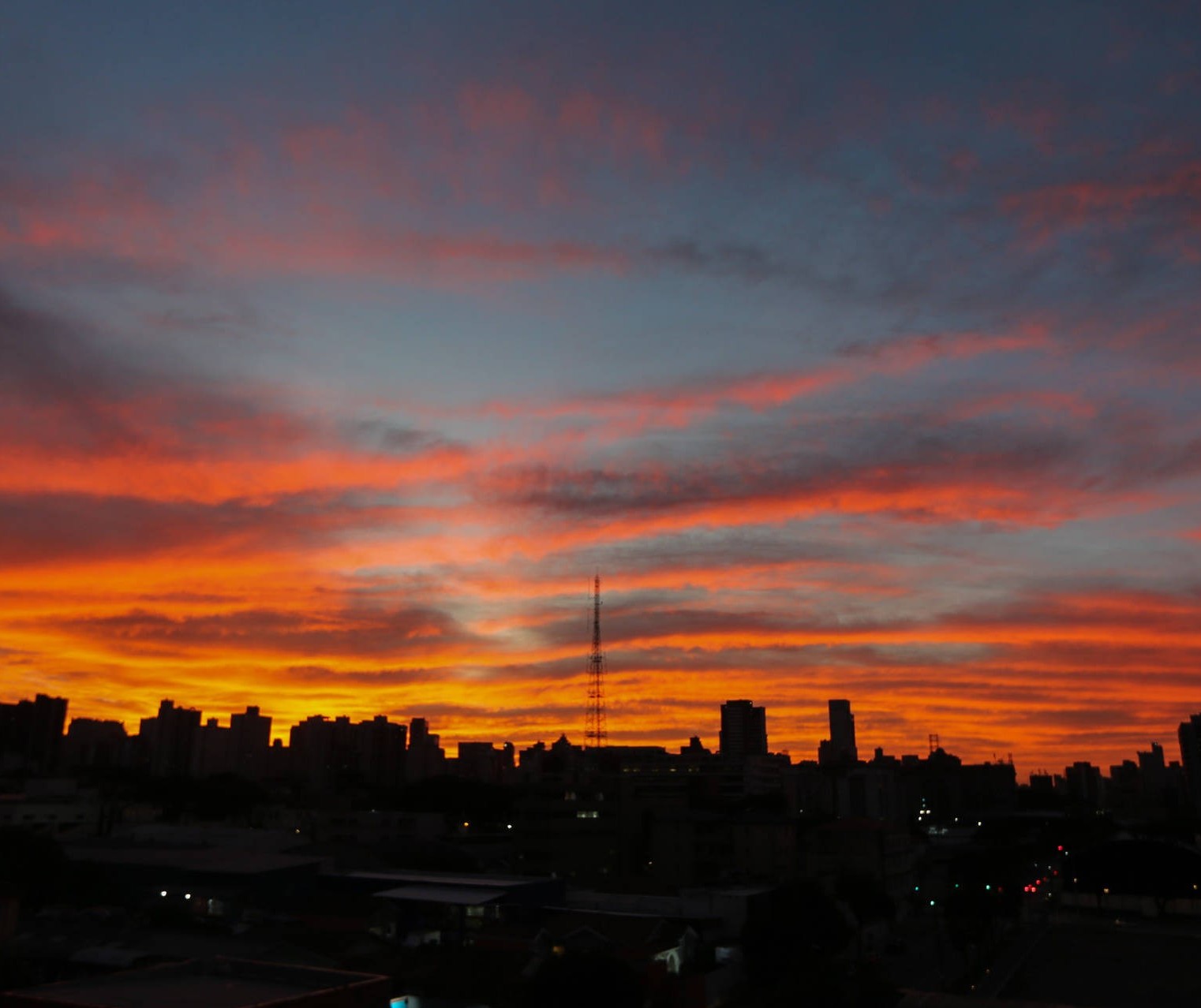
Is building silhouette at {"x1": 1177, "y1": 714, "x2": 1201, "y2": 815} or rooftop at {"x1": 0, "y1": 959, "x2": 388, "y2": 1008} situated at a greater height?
building silhouette at {"x1": 1177, "y1": 714, "x2": 1201, "y2": 815}

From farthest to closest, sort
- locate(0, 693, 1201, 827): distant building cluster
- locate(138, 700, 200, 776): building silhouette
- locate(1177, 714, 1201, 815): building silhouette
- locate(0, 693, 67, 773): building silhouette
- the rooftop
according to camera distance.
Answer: locate(138, 700, 200, 776): building silhouette
locate(1177, 714, 1201, 815): building silhouette
locate(0, 693, 67, 773): building silhouette
locate(0, 693, 1201, 827): distant building cluster
the rooftop

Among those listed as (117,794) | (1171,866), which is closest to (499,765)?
(117,794)

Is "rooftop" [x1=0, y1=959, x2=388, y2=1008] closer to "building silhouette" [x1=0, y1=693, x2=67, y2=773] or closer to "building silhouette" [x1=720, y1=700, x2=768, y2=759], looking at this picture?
"building silhouette" [x1=0, y1=693, x2=67, y2=773]

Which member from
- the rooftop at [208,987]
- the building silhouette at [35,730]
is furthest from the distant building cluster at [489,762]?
the rooftop at [208,987]

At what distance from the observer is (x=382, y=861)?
4847cm

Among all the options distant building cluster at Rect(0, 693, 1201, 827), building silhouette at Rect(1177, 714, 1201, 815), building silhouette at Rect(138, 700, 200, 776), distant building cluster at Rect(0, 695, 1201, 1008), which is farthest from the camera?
building silhouette at Rect(138, 700, 200, 776)

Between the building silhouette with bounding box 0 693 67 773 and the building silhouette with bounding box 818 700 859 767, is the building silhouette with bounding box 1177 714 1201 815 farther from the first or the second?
the building silhouette with bounding box 0 693 67 773

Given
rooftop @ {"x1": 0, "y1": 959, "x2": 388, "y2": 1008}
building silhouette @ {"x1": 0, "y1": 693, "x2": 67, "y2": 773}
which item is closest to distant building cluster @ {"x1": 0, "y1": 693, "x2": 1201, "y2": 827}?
building silhouette @ {"x1": 0, "y1": 693, "x2": 67, "y2": 773}

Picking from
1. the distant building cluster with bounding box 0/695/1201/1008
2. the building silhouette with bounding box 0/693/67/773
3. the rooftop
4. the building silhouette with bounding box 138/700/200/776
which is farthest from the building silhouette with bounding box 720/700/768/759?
the rooftop

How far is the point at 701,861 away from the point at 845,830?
781 centimetres

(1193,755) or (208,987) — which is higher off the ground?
(1193,755)

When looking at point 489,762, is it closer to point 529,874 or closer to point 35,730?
point 35,730

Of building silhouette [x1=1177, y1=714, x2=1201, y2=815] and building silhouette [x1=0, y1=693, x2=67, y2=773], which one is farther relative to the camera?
building silhouette [x1=1177, y1=714, x2=1201, y2=815]

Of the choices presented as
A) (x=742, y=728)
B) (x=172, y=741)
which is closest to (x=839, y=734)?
(x=742, y=728)
